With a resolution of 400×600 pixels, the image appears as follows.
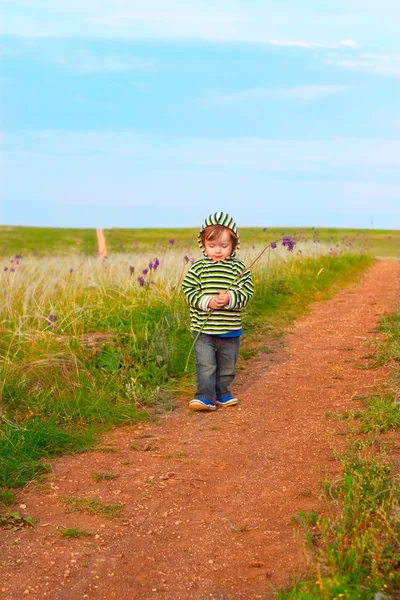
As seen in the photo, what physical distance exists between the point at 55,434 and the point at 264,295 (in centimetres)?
576

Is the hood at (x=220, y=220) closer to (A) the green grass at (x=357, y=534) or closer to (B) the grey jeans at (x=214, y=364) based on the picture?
(B) the grey jeans at (x=214, y=364)

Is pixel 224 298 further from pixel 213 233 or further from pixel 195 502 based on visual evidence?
pixel 195 502

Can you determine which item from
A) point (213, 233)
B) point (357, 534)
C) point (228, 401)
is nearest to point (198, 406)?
point (228, 401)

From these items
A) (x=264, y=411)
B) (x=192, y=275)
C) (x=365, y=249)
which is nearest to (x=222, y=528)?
(x=264, y=411)

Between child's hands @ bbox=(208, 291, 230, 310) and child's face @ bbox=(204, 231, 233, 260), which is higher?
child's face @ bbox=(204, 231, 233, 260)

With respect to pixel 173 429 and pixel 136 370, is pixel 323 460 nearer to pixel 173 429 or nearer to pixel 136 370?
pixel 173 429

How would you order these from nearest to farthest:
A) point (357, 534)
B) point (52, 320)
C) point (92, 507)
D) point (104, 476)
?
point (357, 534) < point (92, 507) < point (104, 476) < point (52, 320)

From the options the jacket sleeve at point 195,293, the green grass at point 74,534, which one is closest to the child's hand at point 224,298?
the jacket sleeve at point 195,293

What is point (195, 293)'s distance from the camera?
6.05 metres

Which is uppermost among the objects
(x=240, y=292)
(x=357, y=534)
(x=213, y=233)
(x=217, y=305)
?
(x=213, y=233)

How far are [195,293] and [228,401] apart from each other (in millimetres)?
913

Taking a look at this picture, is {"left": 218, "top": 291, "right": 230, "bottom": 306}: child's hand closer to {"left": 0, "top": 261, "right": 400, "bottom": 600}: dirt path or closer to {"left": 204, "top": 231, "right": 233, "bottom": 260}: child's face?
{"left": 204, "top": 231, "right": 233, "bottom": 260}: child's face

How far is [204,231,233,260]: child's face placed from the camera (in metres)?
5.99

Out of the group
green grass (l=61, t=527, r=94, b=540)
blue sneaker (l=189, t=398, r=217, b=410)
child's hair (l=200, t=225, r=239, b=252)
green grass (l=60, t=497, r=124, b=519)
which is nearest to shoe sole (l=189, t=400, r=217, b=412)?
blue sneaker (l=189, t=398, r=217, b=410)
